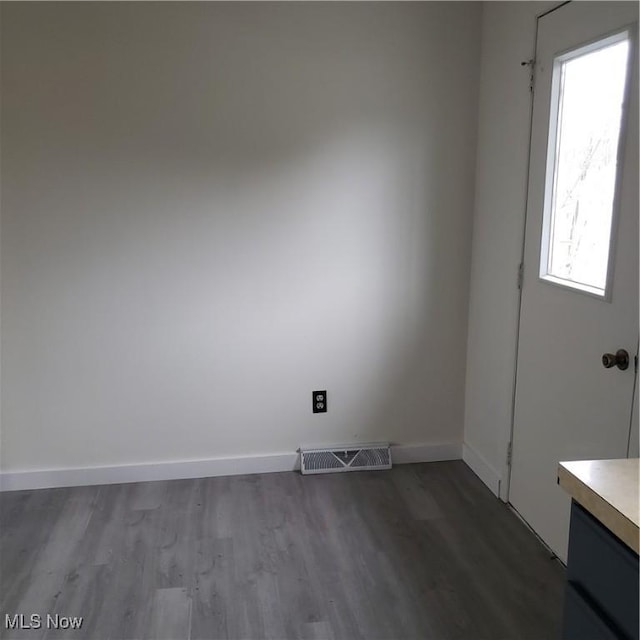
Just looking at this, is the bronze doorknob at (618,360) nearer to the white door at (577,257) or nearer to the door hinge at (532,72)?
the white door at (577,257)

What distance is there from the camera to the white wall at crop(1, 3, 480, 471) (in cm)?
293

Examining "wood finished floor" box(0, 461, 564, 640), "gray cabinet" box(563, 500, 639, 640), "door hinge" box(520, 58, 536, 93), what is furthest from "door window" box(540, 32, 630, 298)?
"wood finished floor" box(0, 461, 564, 640)

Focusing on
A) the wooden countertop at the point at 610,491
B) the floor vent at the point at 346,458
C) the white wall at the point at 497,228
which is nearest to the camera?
the wooden countertop at the point at 610,491

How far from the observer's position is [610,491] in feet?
4.32

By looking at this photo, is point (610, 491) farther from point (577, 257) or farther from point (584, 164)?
point (584, 164)

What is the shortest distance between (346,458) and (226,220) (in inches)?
54.4

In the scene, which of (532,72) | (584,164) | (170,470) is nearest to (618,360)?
(584,164)

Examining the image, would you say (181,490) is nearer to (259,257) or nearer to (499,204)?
Answer: (259,257)

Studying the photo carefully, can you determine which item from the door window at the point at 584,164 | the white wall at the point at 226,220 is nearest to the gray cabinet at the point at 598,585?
the door window at the point at 584,164

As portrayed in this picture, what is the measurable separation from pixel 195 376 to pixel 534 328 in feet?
5.40

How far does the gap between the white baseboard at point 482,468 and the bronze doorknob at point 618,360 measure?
1.15m

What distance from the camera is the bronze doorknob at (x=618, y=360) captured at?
2.02 m

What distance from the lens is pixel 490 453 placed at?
3164mm

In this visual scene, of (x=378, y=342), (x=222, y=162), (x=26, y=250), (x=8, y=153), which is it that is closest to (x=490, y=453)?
(x=378, y=342)
